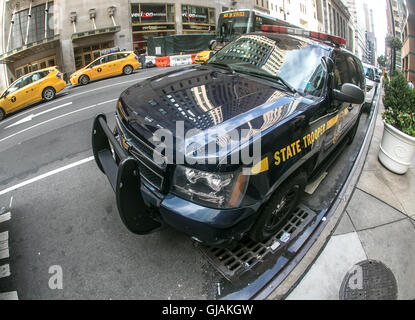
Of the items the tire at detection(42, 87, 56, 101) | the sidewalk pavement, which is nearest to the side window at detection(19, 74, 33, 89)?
the tire at detection(42, 87, 56, 101)

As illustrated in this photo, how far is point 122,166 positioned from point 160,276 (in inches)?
46.9

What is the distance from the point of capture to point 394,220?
3420 millimetres

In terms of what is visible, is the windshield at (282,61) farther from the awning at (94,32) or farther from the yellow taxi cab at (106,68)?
the awning at (94,32)

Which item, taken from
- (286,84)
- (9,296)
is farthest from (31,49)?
(286,84)

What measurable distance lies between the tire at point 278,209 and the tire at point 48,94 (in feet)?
41.5

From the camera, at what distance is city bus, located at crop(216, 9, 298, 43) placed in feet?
53.5

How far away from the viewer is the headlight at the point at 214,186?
2.07m

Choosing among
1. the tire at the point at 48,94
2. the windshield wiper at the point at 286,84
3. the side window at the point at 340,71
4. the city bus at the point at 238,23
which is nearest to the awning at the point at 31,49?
the tire at the point at 48,94

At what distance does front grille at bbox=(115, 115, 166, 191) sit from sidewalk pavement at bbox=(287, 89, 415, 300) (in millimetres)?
1627

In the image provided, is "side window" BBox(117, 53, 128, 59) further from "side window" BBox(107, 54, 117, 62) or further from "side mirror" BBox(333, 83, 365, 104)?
"side mirror" BBox(333, 83, 365, 104)

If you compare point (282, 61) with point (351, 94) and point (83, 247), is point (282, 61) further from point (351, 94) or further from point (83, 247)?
point (83, 247)

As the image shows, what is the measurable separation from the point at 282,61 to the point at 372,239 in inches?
93.5

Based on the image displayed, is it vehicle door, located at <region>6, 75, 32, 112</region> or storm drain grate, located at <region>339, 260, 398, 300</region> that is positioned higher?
storm drain grate, located at <region>339, 260, 398, 300</region>
